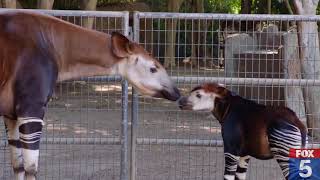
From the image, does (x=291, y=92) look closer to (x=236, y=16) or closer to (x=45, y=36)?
(x=236, y=16)

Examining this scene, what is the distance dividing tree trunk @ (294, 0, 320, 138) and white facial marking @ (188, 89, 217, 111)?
1857 mm

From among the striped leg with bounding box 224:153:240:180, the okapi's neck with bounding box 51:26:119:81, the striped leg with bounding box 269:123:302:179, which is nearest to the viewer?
the okapi's neck with bounding box 51:26:119:81

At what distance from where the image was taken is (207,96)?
5781 mm

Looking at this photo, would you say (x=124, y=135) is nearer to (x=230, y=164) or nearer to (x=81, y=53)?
(x=230, y=164)

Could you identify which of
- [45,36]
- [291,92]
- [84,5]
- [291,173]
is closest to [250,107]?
[291,173]

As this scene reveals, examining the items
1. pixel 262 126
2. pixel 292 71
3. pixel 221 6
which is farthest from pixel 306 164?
pixel 221 6

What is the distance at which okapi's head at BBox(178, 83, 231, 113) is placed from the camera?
18.8 feet

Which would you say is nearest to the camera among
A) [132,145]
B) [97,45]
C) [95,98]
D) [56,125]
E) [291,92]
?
[97,45]

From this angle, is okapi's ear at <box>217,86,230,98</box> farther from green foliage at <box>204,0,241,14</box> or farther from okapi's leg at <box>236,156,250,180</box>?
green foliage at <box>204,0,241,14</box>

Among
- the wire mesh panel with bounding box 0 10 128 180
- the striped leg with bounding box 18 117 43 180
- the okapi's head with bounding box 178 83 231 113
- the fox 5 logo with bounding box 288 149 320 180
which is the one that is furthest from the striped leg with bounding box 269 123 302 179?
the striped leg with bounding box 18 117 43 180

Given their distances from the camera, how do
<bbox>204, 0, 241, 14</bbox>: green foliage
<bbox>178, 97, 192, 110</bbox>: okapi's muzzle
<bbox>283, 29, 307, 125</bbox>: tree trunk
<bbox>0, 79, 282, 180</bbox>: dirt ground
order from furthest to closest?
<bbox>204, 0, 241, 14</bbox>: green foliage
<bbox>283, 29, 307, 125</bbox>: tree trunk
<bbox>0, 79, 282, 180</bbox>: dirt ground
<bbox>178, 97, 192, 110</bbox>: okapi's muzzle

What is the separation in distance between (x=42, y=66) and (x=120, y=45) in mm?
665

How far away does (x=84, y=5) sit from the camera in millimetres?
16672

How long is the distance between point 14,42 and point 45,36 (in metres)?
0.25
